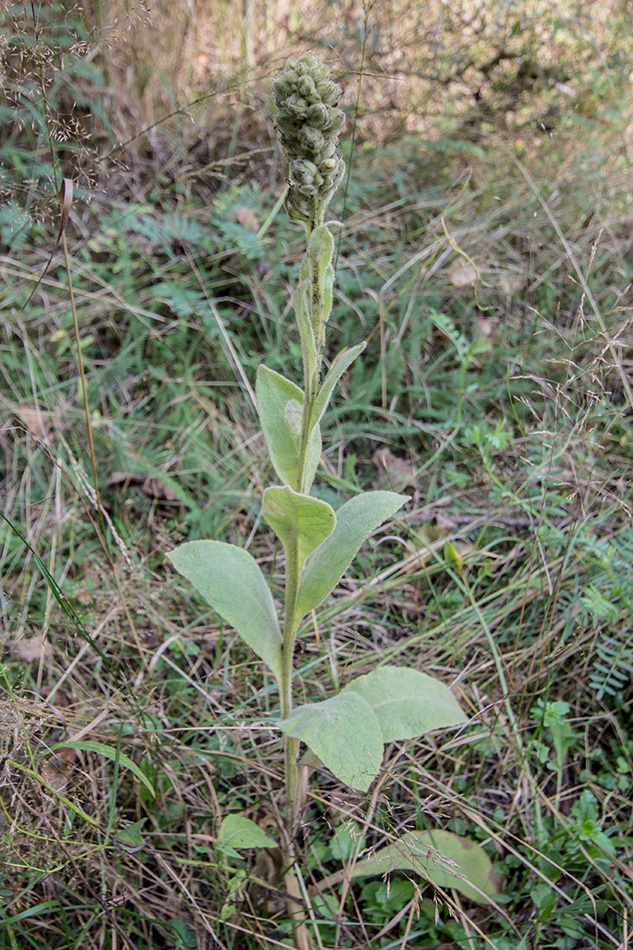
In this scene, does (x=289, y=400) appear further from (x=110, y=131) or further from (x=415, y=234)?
(x=110, y=131)

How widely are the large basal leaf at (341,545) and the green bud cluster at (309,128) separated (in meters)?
0.66

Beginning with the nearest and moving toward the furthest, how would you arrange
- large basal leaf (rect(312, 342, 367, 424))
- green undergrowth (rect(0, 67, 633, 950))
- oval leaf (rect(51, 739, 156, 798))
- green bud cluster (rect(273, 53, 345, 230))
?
green bud cluster (rect(273, 53, 345, 230)) < large basal leaf (rect(312, 342, 367, 424)) < oval leaf (rect(51, 739, 156, 798)) < green undergrowth (rect(0, 67, 633, 950))

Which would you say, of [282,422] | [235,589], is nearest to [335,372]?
[282,422]

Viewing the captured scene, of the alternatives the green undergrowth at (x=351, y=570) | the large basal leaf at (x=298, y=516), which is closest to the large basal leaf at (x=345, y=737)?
the green undergrowth at (x=351, y=570)

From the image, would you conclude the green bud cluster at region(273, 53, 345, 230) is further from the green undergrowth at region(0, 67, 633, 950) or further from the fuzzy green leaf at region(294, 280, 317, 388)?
the green undergrowth at region(0, 67, 633, 950)

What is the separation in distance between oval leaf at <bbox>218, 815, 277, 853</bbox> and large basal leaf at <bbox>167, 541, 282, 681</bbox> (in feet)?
1.14

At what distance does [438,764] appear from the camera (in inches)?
75.9

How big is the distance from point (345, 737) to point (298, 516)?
18.8 inches

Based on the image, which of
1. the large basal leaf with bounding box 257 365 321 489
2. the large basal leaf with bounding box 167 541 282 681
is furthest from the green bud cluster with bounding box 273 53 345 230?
the large basal leaf with bounding box 167 541 282 681

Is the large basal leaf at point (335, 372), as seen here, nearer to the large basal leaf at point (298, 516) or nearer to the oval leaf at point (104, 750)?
the large basal leaf at point (298, 516)

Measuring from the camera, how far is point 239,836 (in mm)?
1573

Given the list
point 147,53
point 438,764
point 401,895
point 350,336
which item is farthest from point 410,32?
point 401,895

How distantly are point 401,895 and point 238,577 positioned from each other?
0.90 m

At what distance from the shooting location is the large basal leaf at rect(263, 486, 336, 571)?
137cm
